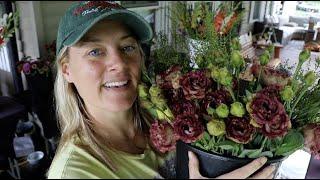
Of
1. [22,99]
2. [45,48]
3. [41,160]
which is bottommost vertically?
[41,160]

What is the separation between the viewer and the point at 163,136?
0.48 m

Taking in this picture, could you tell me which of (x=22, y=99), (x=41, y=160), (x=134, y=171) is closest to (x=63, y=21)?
(x=134, y=171)

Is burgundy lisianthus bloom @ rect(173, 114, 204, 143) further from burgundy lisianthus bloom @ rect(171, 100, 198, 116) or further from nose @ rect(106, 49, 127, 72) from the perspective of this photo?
nose @ rect(106, 49, 127, 72)

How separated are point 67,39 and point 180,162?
31 centimetres

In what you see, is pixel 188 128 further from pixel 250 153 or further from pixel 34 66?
pixel 34 66

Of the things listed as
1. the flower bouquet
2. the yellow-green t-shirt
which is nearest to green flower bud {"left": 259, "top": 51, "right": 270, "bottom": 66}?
the flower bouquet

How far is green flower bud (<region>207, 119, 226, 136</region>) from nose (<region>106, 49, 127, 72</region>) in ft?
0.60

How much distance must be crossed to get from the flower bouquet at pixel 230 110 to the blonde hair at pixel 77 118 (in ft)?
0.31

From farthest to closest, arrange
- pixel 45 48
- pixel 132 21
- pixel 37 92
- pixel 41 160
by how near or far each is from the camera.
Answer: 1. pixel 45 48
2. pixel 37 92
3. pixel 41 160
4. pixel 132 21

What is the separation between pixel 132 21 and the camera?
65 cm

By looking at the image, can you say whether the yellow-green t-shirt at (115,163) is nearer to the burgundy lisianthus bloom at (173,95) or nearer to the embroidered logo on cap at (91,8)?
the burgundy lisianthus bloom at (173,95)

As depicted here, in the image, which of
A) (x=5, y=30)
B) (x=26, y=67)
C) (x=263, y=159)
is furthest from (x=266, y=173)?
(x=26, y=67)

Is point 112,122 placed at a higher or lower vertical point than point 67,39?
lower

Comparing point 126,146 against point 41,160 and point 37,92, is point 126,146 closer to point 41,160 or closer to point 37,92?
point 41,160
